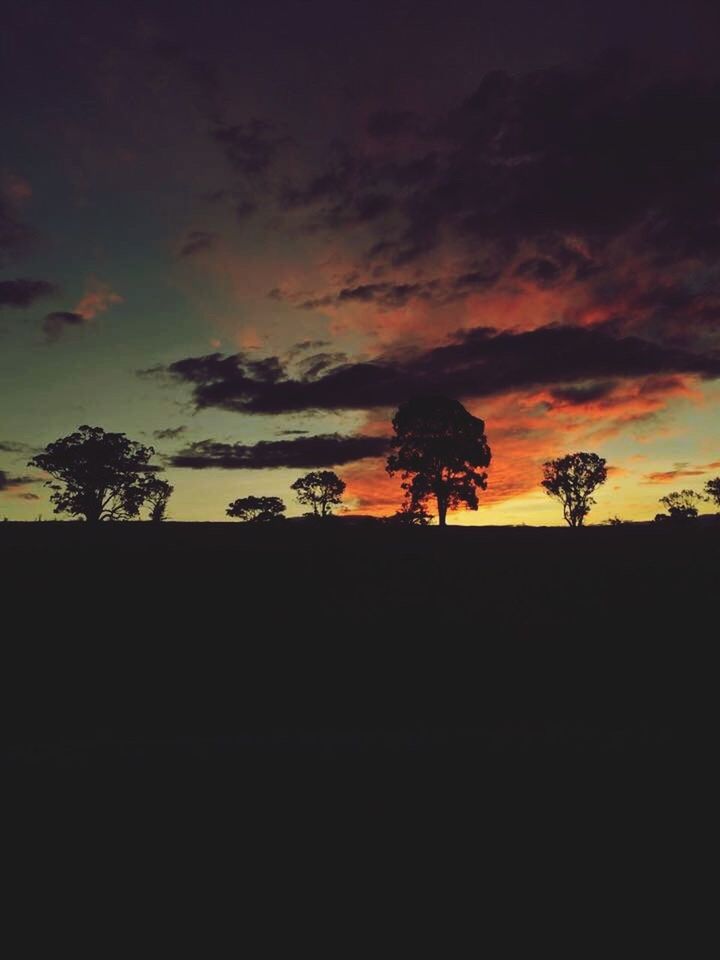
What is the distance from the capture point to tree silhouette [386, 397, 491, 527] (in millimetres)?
45031

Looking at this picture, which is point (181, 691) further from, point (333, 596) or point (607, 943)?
point (607, 943)

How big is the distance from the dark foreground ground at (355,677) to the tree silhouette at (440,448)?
2407 centimetres

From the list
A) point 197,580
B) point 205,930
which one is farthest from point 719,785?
point 197,580

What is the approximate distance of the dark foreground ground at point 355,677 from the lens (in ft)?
15.6

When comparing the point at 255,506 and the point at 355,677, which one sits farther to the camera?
the point at 255,506

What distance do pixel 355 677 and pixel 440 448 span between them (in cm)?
3669

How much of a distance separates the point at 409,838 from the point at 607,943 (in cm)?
139

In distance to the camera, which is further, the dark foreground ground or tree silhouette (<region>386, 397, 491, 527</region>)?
tree silhouette (<region>386, 397, 491, 527</region>)

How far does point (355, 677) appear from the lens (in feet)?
30.3

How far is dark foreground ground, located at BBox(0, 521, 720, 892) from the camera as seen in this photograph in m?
4.76

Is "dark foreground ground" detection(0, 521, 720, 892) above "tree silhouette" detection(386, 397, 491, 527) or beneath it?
beneath

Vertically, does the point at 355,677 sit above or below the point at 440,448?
below

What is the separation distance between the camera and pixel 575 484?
7838 centimetres

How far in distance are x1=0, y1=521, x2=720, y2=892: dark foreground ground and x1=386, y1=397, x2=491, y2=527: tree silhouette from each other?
79.0 feet
